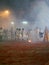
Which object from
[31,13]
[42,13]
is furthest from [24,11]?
[42,13]

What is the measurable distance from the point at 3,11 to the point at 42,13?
498 cm

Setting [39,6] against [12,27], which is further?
[39,6]

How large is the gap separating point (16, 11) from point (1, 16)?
198 centimetres

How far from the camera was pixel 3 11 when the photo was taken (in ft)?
71.6

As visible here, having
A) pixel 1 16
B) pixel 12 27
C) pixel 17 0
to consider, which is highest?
pixel 17 0

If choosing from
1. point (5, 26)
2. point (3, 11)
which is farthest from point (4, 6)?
point (5, 26)

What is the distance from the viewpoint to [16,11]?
21984mm

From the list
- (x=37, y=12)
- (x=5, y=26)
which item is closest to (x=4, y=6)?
(x=5, y=26)

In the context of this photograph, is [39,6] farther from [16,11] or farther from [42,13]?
[16,11]

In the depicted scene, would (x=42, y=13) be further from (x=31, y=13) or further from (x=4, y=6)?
(x=4, y=6)

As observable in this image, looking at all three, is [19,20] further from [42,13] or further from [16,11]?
[42,13]

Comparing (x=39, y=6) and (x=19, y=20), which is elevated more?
(x=39, y=6)

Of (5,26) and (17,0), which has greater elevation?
(17,0)

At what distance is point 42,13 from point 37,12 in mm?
656
